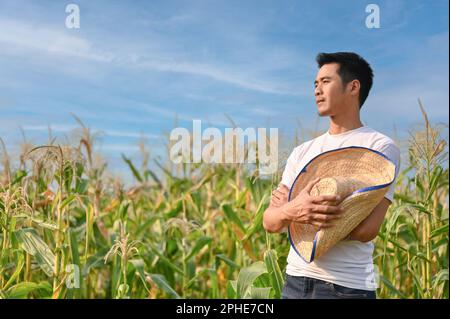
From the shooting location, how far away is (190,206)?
14.9 ft

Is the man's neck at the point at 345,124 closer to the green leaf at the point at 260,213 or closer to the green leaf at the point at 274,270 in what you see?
the green leaf at the point at 274,270

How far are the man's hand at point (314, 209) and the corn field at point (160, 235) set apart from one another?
1024 millimetres

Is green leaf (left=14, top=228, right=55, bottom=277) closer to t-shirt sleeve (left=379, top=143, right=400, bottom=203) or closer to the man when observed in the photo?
the man

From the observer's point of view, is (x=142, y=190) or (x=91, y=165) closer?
(x=91, y=165)

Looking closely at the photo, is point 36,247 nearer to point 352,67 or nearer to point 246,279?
point 246,279

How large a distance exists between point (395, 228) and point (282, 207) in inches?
76.2

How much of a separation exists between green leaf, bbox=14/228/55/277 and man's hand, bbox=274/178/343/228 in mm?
1561

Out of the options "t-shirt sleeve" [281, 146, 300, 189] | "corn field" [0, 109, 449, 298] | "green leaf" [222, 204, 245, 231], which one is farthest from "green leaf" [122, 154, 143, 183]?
"t-shirt sleeve" [281, 146, 300, 189]

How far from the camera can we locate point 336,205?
1.83 meters

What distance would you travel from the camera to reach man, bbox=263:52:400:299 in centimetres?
184

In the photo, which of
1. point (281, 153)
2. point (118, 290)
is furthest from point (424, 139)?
point (118, 290)

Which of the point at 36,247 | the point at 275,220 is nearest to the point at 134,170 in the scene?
the point at 36,247
